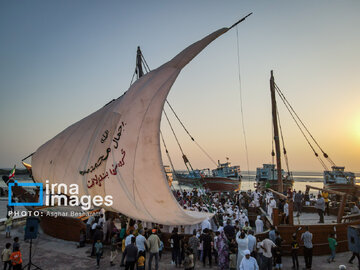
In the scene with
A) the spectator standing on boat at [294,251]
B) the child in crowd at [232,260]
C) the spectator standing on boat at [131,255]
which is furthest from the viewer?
the spectator standing on boat at [294,251]

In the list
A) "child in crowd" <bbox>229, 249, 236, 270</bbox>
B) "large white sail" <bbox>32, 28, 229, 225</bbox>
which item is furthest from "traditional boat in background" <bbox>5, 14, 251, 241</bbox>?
"child in crowd" <bbox>229, 249, 236, 270</bbox>

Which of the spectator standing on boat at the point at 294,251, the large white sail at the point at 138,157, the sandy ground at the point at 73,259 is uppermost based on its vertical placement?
the large white sail at the point at 138,157

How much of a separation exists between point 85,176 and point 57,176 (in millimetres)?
2584

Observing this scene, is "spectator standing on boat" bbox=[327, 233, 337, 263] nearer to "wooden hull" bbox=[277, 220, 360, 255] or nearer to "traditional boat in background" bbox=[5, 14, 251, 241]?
"wooden hull" bbox=[277, 220, 360, 255]

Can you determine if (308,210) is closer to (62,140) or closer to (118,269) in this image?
(118,269)

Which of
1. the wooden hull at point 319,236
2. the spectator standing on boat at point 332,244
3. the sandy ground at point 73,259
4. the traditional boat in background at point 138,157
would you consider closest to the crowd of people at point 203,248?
the spectator standing on boat at point 332,244

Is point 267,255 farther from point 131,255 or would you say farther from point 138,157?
point 138,157

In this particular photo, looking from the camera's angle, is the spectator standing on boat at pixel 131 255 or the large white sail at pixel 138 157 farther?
the spectator standing on boat at pixel 131 255

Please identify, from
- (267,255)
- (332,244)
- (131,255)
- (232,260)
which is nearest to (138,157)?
(131,255)

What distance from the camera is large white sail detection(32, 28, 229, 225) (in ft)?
17.7

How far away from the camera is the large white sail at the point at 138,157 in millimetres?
5406

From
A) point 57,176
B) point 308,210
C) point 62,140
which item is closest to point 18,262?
point 57,176

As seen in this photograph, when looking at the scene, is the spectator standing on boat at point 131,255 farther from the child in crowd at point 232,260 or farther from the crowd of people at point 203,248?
the child in crowd at point 232,260

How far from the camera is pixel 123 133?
20.6ft
